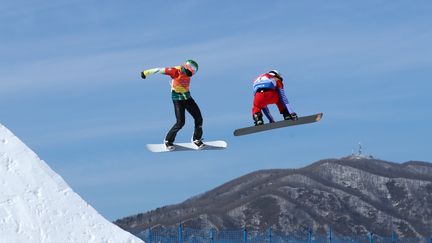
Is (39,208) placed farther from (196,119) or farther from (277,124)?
(277,124)

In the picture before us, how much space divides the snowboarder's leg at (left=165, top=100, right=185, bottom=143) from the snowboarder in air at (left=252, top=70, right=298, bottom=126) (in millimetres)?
1588

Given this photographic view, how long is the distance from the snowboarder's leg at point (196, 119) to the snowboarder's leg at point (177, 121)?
0.51ft

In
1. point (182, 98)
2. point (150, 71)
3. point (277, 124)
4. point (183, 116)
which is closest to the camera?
point (150, 71)

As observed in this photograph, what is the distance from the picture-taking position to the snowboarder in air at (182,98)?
19344 mm

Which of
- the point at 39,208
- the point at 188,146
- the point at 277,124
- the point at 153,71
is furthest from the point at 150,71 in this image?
the point at 39,208

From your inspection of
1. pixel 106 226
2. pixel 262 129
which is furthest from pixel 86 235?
pixel 262 129

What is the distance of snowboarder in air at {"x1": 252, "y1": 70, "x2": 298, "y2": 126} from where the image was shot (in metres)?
20.4

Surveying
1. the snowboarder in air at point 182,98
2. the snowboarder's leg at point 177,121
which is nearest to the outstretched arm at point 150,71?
the snowboarder in air at point 182,98

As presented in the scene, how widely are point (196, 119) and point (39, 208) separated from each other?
6046 millimetres

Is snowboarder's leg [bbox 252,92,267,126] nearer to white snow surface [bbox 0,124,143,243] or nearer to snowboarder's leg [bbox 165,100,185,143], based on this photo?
snowboarder's leg [bbox 165,100,185,143]

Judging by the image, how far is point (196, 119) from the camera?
66.9 feet

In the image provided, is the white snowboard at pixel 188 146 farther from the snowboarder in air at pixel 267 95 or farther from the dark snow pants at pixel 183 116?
the snowboarder in air at pixel 267 95

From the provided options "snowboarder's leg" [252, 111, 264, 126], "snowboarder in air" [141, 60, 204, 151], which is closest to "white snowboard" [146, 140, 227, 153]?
"snowboarder in air" [141, 60, 204, 151]

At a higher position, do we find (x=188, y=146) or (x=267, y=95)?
(x=267, y=95)
